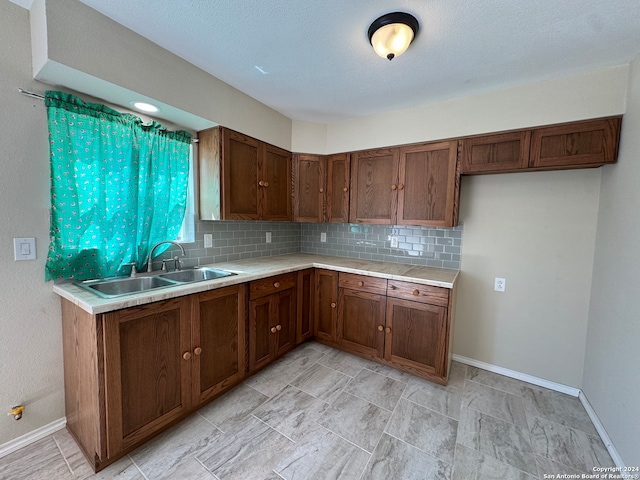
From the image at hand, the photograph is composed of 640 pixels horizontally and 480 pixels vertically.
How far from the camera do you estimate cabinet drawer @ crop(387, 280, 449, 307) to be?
202cm

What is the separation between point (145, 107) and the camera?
174 cm

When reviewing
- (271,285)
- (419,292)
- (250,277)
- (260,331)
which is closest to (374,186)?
(419,292)

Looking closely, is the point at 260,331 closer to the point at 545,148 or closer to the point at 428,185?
the point at 428,185

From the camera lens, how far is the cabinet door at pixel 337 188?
2.74 m

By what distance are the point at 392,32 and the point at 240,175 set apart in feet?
4.99

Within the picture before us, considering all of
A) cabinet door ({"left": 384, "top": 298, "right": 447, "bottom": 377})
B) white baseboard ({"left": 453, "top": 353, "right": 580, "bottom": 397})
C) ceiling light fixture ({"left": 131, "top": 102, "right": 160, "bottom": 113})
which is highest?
ceiling light fixture ({"left": 131, "top": 102, "right": 160, "bottom": 113})

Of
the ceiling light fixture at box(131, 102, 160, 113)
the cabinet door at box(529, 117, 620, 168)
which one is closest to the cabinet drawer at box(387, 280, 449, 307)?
the cabinet door at box(529, 117, 620, 168)

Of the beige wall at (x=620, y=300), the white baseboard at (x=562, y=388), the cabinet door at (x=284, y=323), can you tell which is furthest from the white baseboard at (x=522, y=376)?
the cabinet door at (x=284, y=323)

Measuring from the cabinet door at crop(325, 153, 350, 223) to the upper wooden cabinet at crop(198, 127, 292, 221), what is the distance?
1.75 feet

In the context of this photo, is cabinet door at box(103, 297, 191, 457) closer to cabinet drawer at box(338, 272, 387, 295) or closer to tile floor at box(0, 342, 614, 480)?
tile floor at box(0, 342, 614, 480)

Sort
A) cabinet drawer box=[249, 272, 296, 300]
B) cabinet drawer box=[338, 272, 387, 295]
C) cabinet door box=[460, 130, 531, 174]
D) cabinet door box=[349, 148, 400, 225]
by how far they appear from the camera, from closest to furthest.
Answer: cabinet door box=[460, 130, 531, 174] → cabinet drawer box=[249, 272, 296, 300] → cabinet drawer box=[338, 272, 387, 295] → cabinet door box=[349, 148, 400, 225]

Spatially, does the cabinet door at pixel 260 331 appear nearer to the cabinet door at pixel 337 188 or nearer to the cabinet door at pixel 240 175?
the cabinet door at pixel 240 175

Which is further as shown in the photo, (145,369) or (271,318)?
(271,318)

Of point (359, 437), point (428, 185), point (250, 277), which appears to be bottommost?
point (359, 437)
